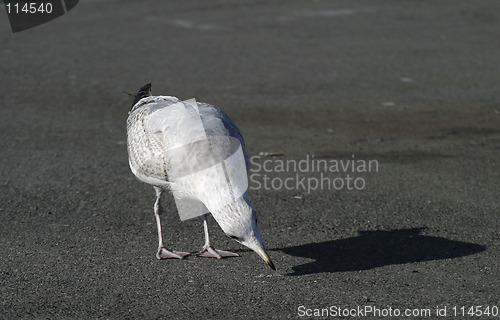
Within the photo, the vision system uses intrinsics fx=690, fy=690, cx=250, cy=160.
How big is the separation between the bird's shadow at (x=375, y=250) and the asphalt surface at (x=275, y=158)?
2 centimetres

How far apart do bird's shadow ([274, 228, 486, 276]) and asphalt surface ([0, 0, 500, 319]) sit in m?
0.02

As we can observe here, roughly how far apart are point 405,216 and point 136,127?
268 cm

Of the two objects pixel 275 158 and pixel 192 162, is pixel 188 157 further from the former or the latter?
pixel 275 158

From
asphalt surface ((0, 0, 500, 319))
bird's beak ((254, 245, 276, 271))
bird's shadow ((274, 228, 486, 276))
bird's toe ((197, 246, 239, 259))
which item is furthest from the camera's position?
bird's toe ((197, 246, 239, 259))

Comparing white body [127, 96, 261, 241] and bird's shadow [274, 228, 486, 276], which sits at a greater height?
white body [127, 96, 261, 241]

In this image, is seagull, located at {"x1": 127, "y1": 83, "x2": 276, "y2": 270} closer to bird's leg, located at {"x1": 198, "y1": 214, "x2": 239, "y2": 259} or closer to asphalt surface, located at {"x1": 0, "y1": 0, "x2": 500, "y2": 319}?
bird's leg, located at {"x1": 198, "y1": 214, "x2": 239, "y2": 259}

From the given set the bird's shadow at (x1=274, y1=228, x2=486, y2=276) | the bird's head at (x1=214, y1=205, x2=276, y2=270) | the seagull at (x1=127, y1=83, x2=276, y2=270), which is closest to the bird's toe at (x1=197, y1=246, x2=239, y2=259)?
the seagull at (x1=127, y1=83, x2=276, y2=270)

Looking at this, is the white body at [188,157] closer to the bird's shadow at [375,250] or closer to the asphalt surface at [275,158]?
the asphalt surface at [275,158]

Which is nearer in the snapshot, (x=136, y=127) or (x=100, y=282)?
(x=100, y=282)

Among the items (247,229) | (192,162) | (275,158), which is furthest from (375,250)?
(275,158)

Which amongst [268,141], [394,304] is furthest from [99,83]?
[394,304]

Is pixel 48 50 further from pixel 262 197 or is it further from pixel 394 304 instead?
pixel 394 304

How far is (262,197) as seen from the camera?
23.6 ft

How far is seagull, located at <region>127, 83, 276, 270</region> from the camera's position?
5020 millimetres
